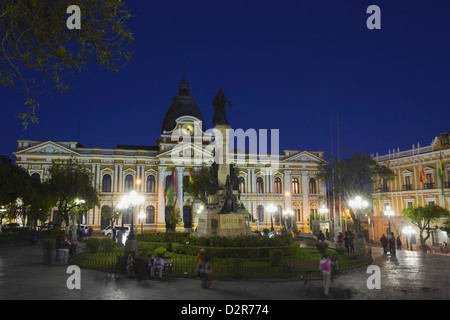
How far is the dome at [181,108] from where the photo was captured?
58031 millimetres

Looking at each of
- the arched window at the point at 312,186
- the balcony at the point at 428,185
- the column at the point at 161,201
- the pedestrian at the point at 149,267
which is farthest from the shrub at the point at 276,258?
the arched window at the point at 312,186

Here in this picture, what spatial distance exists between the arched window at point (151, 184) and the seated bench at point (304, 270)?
41.5 metres

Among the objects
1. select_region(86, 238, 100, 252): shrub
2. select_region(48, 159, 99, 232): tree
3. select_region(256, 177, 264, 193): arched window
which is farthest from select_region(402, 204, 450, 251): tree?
select_region(48, 159, 99, 232): tree

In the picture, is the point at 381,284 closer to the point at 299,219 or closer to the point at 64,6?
the point at 64,6

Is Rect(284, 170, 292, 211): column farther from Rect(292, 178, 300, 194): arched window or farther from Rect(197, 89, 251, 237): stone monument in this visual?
Rect(197, 89, 251, 237): stone monument

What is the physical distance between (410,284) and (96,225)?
44186mm

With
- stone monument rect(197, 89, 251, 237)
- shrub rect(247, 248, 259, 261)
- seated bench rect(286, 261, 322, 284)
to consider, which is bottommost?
seated bench rect(286, 261, 322, 284)

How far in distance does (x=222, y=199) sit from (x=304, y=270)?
5.96 m

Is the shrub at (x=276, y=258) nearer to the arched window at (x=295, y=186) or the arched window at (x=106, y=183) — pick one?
the arched window at (x=106, y=183)

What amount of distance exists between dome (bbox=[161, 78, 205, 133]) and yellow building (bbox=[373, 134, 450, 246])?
30.0 m

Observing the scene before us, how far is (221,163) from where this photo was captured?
1792 cm

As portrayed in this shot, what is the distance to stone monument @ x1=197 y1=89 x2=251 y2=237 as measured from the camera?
17.2 m

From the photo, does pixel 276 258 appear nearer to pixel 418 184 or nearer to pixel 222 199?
pixel 222 199

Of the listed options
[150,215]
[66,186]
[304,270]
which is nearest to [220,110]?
[304,270]
